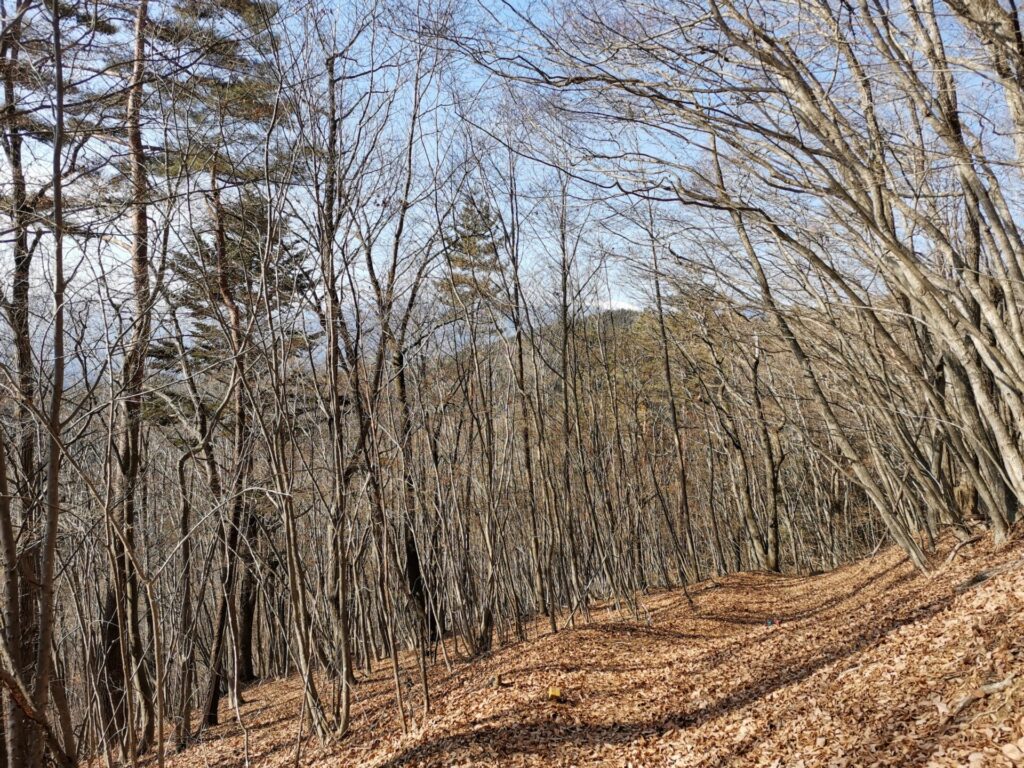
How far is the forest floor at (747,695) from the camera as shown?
11.1 ft

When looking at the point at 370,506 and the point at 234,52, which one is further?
the point at 370,506

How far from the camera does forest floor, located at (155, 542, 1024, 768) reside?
338 centimetres

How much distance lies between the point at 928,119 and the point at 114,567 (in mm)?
5441

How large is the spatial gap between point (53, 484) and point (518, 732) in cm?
340

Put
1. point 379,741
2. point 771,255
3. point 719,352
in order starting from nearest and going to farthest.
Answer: point 379,741
point 771,255
point 719,352

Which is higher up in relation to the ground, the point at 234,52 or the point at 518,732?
the point at 234,52

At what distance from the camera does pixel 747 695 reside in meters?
5.05

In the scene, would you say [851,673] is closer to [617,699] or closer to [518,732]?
[617,699]

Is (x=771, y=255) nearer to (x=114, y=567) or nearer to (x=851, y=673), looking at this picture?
(x=851, y=673)

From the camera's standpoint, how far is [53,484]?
3541 millimetres

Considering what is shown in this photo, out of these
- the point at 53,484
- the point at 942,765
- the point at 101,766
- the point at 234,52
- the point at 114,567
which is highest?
the point at 234,52

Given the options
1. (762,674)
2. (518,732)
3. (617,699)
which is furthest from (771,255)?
(518,732)

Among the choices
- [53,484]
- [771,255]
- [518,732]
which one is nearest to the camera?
[53,484]

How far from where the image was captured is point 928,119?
4.37 metres
